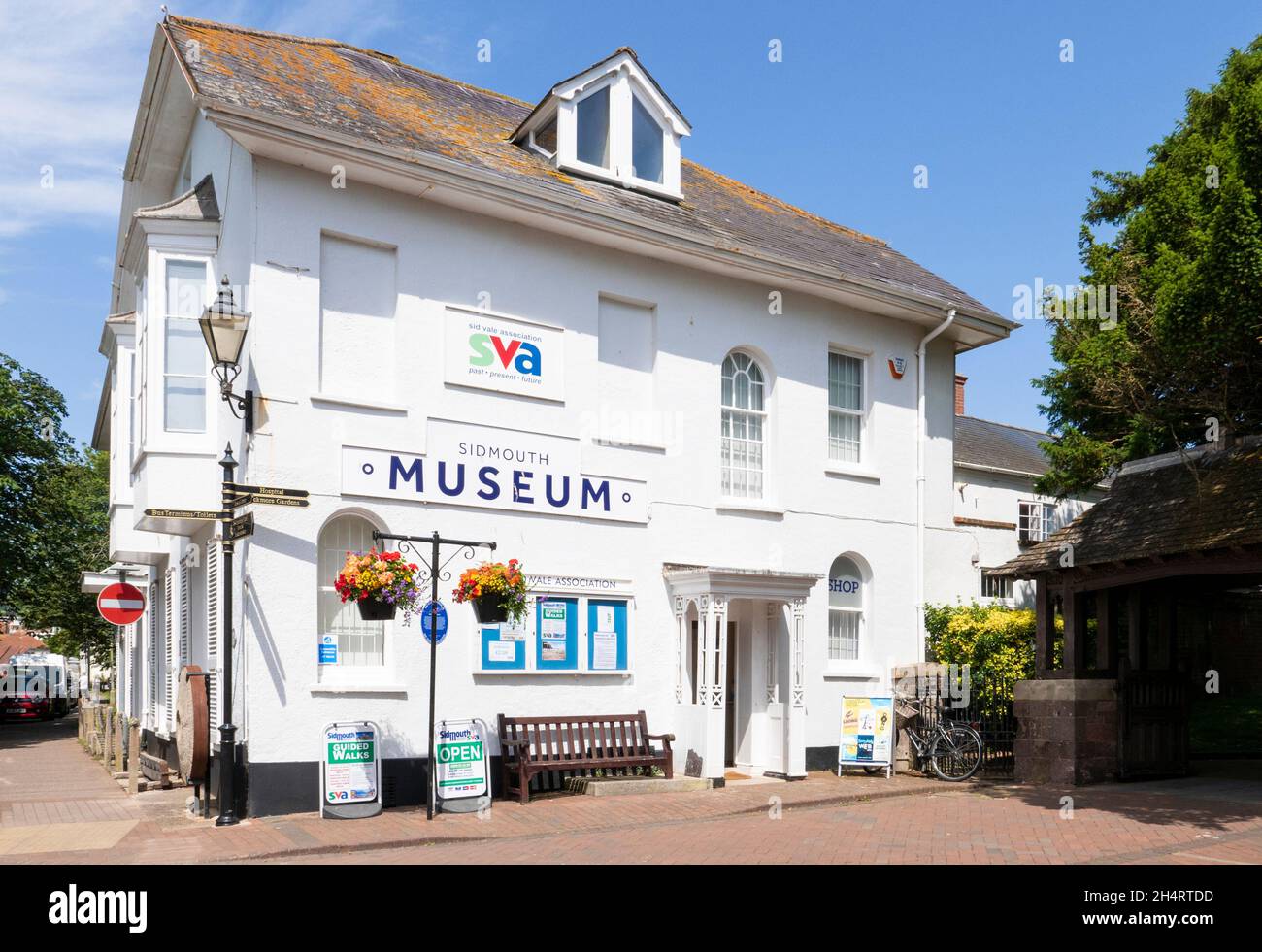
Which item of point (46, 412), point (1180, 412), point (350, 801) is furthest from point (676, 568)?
point (46, 412)

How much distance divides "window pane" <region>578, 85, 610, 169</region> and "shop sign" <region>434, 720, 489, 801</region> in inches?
333

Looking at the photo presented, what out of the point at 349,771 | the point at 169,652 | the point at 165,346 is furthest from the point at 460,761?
the point at 169,652

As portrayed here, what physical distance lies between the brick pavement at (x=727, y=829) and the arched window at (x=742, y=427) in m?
4.32

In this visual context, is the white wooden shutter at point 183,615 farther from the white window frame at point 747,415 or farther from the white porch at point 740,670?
the white window frame at point 747,415

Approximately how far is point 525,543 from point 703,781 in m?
3.74

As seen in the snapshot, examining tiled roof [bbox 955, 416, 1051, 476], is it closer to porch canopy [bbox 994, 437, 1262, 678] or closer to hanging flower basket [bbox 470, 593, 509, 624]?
porch canopy [bbox 994, 437, 1262, 678]

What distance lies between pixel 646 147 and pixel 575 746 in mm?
8933

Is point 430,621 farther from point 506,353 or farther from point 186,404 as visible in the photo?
point 186,404

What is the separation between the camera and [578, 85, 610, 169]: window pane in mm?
16844

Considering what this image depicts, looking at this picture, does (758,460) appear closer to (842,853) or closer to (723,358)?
(723,358)

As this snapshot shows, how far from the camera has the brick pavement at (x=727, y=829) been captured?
10234mm

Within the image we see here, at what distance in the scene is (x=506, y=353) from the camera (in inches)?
570

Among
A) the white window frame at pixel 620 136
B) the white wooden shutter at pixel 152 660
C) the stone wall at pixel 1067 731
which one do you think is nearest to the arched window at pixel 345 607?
the white window frame at pixel 620 136

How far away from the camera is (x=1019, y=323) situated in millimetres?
19625
